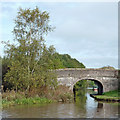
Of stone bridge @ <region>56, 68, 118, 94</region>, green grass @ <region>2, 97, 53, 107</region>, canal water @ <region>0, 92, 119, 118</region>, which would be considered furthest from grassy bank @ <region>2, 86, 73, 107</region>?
stone bridge @ <region>56, 68, 118, 94</region>

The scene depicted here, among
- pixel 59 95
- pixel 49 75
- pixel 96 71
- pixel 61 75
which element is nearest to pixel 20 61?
pixel 49 75

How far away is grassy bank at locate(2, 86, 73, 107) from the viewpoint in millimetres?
18578

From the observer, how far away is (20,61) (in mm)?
20281

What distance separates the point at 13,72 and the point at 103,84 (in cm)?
1353

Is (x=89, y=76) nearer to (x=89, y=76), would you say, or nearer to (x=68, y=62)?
(x=89, y=76)

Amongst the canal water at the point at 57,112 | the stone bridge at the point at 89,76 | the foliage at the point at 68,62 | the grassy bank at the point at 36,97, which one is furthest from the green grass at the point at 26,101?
the foliage at the point at 68,62

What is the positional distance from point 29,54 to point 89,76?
1036cm

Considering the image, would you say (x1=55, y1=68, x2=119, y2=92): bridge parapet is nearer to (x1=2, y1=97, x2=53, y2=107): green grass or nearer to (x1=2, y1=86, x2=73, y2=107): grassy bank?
(x1=2, y1=86, x2=73, y2=107): grassy bank

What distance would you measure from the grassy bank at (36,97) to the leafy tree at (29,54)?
0.69 metres

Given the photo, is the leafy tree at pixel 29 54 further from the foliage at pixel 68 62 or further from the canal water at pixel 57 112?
the foliage at pixel 68 62

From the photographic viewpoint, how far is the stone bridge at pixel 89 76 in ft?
91.5

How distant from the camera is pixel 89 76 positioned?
2827 cm

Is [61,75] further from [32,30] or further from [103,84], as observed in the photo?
[32,30]

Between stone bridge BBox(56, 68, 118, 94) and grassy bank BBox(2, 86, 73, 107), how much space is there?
461 centimetres
